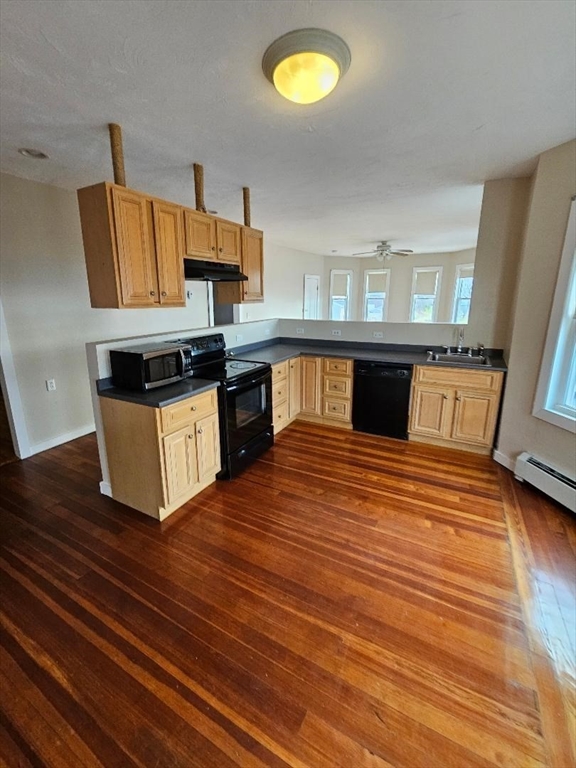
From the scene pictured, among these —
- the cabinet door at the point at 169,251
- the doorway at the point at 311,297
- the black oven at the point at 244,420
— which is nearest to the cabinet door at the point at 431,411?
the black oven at the point at 244,420

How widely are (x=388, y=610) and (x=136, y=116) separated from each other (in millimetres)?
3134

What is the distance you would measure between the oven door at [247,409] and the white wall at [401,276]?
6.34 metres

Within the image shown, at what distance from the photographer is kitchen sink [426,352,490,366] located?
11.3ft

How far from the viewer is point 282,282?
303 inches

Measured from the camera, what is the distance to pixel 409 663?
4.88 feet

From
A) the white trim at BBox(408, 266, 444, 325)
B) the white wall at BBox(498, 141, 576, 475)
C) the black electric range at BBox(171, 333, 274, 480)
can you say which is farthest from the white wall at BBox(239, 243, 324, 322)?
the white wall at BBox(498, 141, 576, 475)

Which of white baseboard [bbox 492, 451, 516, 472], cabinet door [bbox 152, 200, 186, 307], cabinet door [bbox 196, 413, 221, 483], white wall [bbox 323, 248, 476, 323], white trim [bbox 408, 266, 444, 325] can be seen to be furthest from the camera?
white trim [bbox 408, 266, 444, 325]

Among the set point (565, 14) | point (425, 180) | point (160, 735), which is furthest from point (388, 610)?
point (425, 180)

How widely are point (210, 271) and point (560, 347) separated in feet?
9.63

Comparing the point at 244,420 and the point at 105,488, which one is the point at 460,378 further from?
the point at 105,488

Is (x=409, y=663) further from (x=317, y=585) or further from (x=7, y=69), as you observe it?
(x=7, y=69)

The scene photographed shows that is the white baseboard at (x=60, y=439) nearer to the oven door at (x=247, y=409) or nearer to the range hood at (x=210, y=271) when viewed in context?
the oven door at (x=247, y=409)

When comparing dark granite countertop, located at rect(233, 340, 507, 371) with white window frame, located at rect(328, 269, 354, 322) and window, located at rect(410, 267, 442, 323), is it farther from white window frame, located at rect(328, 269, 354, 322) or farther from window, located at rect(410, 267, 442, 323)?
white window frame, located at rect(328, 269, 354, 322)

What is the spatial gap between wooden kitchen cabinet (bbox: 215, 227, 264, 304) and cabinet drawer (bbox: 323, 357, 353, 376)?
1.10 meters
